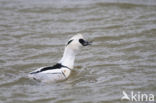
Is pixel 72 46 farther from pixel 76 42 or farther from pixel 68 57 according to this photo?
pixel 68 57

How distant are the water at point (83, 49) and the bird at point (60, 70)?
0.18 metres

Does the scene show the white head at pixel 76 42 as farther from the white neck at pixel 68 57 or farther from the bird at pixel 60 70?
the white neck at pixel 68 57

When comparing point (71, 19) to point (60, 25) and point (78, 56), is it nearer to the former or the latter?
point (60, 25)

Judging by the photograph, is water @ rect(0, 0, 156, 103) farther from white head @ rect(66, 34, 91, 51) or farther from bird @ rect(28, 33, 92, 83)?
white head @ rect(66, 34, 91, 51)

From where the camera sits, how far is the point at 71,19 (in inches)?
600

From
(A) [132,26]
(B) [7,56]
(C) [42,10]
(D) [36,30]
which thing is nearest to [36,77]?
(B) [7,56]

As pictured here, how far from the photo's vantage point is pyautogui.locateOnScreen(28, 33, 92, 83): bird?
989cm

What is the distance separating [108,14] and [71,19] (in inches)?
60.9

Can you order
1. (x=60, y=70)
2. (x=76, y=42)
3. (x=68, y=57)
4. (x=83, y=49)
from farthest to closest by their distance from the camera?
(x=83, y=49)
(x=68, y=57)
(x=76, y=42)
(x=60, y=70)

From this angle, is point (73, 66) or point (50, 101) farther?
point (73, 66)

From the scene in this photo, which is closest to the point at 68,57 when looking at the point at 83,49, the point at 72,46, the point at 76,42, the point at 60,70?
the point at 72,46

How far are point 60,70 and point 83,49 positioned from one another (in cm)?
298

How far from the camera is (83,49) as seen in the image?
13.0 meters

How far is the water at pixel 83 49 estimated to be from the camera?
956cm
